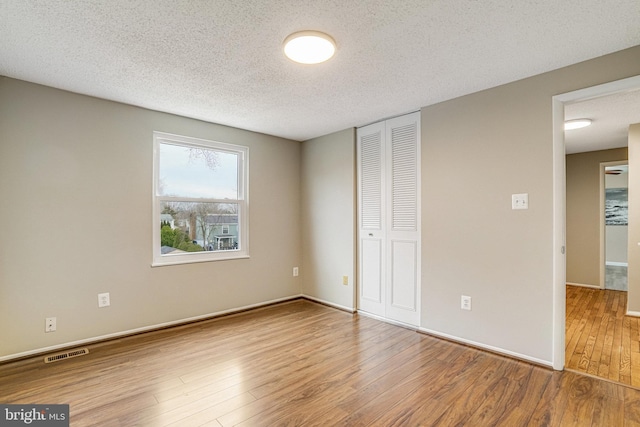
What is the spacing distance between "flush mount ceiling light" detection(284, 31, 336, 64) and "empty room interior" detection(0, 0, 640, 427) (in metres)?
0.02

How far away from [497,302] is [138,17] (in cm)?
335

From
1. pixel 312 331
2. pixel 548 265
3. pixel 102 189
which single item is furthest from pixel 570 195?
pixel 102 189

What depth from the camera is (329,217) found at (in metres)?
4.28

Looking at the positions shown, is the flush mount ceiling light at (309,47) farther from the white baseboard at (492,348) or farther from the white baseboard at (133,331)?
the white baseboard at (133,331)

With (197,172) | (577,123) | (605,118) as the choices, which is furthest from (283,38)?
(605,118)

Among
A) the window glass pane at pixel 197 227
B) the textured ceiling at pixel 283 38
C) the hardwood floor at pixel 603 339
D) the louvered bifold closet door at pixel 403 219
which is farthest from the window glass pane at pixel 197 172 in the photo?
the hardwood floor at pixel 603 339

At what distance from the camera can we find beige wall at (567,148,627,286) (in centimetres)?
514

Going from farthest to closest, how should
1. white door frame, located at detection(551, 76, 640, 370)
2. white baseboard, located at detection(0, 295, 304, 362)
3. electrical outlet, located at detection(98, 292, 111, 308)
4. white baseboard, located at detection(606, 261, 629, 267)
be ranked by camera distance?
white baseboard, located at detection(606, 261, 629, 267), electrical outlet, located at detection(98, 292, 111, 308), white baseboard, located at detection(0, 295, 304, 362), white door frame, located at detection(551, 76, 640, 370)

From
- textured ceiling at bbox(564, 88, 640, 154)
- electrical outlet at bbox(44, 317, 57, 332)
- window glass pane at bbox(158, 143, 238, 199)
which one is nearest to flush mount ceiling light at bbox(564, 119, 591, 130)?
textured ceiling at bbox(564, 88, 640, 154)

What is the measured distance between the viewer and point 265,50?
2.12 metres

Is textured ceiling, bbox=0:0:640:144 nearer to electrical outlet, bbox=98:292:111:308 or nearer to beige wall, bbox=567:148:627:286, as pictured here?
electrical outlet, bbox=98:292:111:308

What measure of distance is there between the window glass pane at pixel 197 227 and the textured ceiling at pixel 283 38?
3.93 feet

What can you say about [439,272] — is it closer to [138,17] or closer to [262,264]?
[262,264]

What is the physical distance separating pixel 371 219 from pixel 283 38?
2372mm
